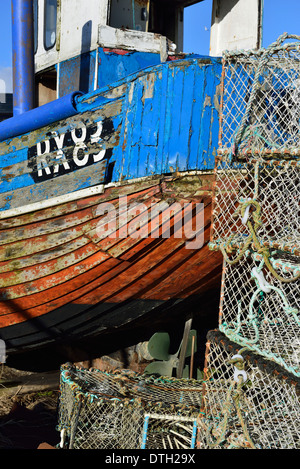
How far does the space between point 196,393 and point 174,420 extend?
620 millimetres

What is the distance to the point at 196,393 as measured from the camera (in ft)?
12.8

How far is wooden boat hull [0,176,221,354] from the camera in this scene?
392 cm

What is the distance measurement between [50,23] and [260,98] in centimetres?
330

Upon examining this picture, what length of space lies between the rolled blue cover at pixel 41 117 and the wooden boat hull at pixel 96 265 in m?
0.67

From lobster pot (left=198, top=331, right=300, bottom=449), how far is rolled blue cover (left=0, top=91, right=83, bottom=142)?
6.84ft

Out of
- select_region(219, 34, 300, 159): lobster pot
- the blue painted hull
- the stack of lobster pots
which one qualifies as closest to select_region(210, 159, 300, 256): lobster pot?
the stack of lobster pots

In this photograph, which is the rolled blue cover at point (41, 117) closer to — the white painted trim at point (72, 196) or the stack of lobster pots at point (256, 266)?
the white painted trim at point (72, 196)

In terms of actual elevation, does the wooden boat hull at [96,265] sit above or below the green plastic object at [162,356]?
above

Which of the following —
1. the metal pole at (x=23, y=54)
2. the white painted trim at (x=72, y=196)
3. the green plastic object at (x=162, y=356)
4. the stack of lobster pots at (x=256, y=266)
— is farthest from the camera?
the green plastic object at (x=162, y=356)

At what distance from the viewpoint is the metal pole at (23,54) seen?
4805 mm

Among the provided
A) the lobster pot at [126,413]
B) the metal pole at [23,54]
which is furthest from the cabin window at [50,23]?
the lobster pot at [126,413]

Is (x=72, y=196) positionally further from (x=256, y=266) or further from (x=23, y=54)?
(x=256, y=266)

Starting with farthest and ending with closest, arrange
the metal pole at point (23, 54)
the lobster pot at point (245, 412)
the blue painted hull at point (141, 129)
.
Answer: the metal pole at point (23, 54) → the blue painted hull at point (141, 129) → the lobster pot at point (245, 412)

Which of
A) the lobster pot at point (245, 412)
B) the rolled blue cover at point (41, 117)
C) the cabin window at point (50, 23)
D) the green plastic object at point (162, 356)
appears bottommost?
the green plastic object at point (162, 356)
